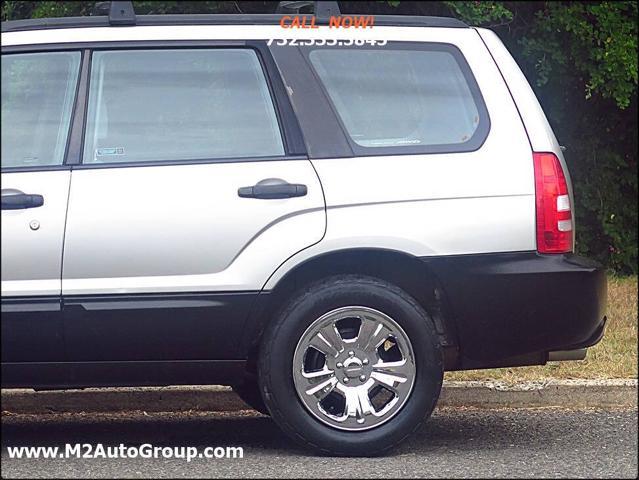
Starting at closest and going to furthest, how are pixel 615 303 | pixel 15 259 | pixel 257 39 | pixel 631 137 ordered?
pixel 15 259, pixel 257 39, pixel 615 303, pixel 631 137

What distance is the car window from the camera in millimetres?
5578

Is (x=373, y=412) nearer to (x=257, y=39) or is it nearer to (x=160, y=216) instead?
(x=160, y=216)

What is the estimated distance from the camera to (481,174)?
5.68 m

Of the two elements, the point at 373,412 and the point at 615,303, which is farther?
the point at 615,303

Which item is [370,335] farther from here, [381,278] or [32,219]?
[32,219]

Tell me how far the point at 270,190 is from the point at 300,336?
0.61 meters

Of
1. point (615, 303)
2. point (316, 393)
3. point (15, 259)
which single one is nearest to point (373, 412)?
point (316, 393)

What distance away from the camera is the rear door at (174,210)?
5477 mm

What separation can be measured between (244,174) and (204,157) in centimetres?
18

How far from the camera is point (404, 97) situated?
577cm

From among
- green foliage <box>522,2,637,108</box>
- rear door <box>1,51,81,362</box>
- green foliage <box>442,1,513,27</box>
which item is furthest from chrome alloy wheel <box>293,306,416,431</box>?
green foliage <box>522,2,637,108</box>

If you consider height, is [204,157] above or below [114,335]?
above

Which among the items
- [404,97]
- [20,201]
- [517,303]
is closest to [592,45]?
[404,97]

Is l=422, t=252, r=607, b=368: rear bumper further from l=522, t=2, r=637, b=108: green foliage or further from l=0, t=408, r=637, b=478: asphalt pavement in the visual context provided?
l=522, t=2, r=637, b=108: green foliage
